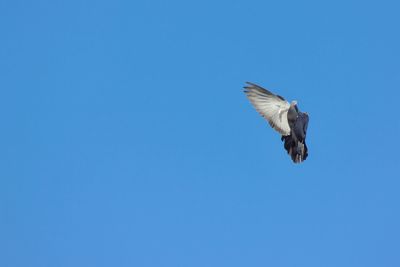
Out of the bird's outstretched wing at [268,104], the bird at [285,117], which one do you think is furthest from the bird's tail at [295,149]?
the bird's outstretched wing at [268,104]

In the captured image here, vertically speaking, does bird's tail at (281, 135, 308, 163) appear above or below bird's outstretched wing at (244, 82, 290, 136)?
below

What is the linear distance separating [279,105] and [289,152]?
2278mm

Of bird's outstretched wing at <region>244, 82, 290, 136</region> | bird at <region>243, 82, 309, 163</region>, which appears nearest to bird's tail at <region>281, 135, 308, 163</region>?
bird at <region>243, 82, 309, 163</region>

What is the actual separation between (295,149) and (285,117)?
1.53 metres

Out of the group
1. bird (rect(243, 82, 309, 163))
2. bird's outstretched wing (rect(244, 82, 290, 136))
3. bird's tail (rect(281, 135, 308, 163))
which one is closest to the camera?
bird's tail (rect(281, 135, 308, 163))

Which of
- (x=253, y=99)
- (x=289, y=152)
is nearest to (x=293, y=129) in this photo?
(x=289, y=152)

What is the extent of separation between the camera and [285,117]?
55.1 feet

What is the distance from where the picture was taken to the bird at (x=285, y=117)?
1567 cm

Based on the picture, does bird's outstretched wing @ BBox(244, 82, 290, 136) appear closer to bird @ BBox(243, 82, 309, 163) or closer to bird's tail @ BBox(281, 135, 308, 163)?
bird @ BBox(243, 82, 309, 163)

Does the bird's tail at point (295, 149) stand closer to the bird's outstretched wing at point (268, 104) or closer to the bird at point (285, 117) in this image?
the bird at point (285, 117)

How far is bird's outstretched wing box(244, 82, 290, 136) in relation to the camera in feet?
55.6

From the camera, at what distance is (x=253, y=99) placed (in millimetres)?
17594

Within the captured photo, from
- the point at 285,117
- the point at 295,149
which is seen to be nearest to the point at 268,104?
the point at 285,117

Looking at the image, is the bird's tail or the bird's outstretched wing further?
the bird's outstretched wing
